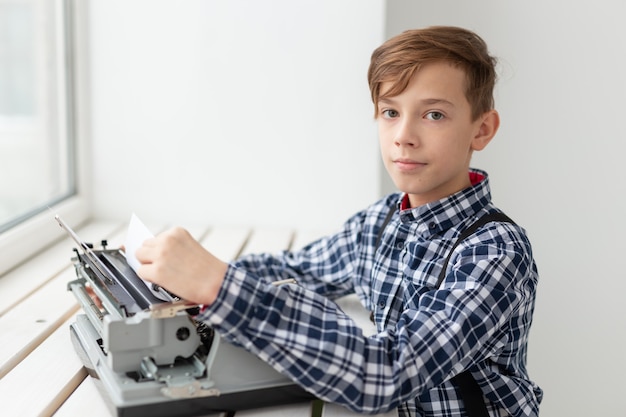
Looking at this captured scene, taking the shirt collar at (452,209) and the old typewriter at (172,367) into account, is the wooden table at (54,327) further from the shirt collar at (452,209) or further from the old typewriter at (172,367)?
the shirt collar at (452,209)

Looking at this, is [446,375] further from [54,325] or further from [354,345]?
[54,325]

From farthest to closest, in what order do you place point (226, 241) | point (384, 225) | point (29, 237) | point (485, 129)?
point (226, 241) → point (29, 237) → point (384, 225) → point (485, 129)

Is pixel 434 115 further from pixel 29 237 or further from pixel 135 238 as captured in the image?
pixel 29 237

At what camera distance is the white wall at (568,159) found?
8.48 ft

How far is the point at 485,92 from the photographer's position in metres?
1.50

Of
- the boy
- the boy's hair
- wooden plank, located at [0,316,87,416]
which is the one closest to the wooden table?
wooden plank, located at [0,316,87,416]

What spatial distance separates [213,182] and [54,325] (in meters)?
1.09

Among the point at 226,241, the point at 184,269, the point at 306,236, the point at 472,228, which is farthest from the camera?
the point at 306,236

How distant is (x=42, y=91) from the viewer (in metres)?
2.60

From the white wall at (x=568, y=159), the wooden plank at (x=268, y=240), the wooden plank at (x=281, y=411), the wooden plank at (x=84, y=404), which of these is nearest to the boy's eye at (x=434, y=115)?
the wooden plank at (x=281, y=411)

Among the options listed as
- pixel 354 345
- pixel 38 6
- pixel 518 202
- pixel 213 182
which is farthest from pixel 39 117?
pixel 354 345

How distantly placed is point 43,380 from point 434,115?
81 centimetres

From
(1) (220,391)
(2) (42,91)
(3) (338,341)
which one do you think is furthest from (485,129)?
(2) (42,91)

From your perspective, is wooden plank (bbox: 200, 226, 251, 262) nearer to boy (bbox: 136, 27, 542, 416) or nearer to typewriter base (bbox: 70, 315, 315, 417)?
boy (bbox: 136, 27, 542, 416)
